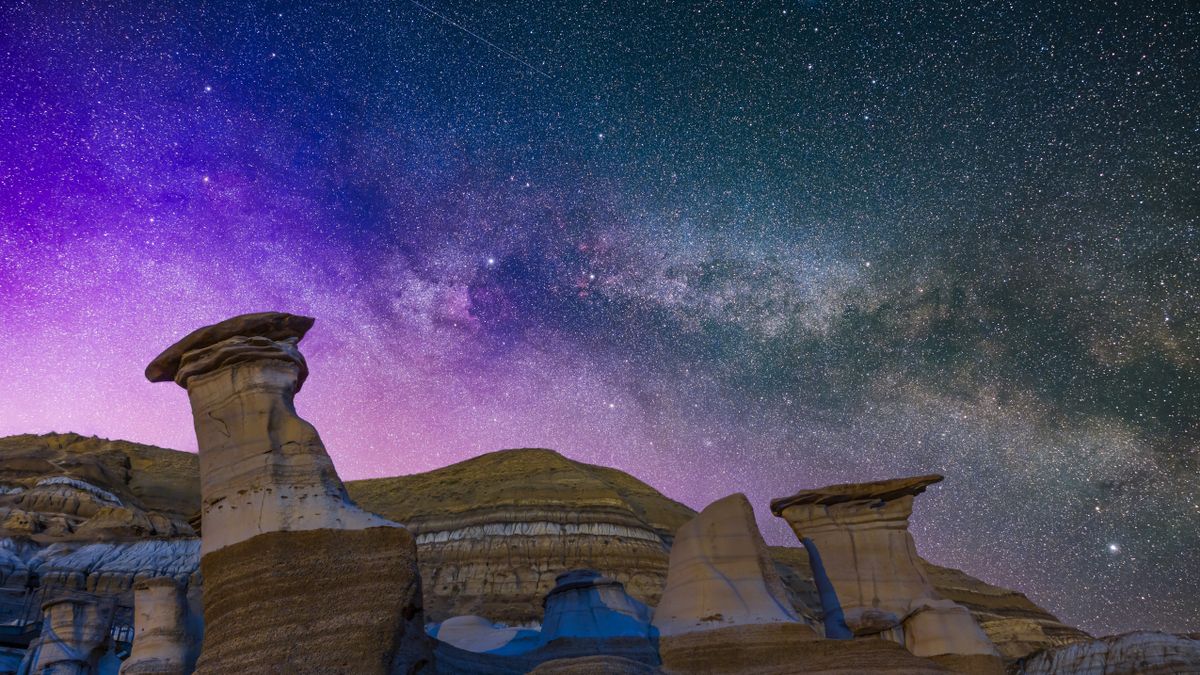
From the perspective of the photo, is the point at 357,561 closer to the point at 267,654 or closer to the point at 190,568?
the point at 267,654

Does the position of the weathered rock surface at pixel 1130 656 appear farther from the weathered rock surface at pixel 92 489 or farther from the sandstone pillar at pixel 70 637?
the weathered rock surface at pixel 92 489

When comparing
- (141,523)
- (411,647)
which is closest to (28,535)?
(141,523)

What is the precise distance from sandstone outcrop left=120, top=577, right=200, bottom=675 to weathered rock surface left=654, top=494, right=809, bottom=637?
7432mm

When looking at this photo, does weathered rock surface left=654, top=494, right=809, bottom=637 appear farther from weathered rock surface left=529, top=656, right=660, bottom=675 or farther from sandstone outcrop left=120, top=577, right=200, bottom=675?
sandstone outcrop left=120, top=577, right=200, bottom=675

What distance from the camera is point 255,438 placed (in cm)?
918

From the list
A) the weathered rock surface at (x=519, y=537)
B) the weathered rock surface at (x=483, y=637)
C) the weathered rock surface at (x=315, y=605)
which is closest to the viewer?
the weathered rock surface at (x=315, y=605)

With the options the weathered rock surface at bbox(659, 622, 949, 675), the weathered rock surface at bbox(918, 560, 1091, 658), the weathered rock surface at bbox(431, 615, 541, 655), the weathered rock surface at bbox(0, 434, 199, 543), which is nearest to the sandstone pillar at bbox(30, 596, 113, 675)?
the weathered rock surface at bbox(431, 615, 541, 655)

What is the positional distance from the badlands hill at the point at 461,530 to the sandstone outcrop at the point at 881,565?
914 inches

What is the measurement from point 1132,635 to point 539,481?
39.0 m

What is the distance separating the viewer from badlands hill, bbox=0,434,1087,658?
129 feet

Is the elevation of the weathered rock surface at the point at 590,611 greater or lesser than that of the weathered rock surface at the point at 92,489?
lesser

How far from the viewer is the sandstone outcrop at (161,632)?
1166 centimetres

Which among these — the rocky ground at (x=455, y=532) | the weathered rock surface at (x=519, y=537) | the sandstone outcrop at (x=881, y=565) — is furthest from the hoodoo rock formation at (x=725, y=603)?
the weathered rock surface at (x=519, y=537)

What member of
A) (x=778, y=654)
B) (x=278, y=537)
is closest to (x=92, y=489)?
(x=278, y=537)
